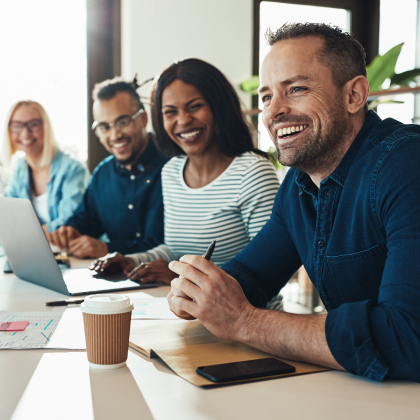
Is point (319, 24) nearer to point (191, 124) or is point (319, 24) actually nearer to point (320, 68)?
point (320, 68)

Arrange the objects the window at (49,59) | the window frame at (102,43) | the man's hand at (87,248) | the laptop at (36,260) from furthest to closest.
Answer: the window frame at (102,43) < the window at (49,59) < the man's hand at (87,248) < the laptop at (36,260)

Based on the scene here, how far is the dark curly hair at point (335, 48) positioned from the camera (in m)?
1.04

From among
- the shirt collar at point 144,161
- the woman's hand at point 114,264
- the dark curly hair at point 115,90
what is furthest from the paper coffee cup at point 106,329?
the dark curly hair at point 115,90

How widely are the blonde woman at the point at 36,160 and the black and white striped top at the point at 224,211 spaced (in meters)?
1.30

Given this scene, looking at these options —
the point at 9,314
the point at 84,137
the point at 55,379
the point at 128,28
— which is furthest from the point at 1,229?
the point at 128,28

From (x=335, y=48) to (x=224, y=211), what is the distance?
752 mm

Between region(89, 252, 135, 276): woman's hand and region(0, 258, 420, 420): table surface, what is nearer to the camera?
region(0, 258, 420, 420): table surface

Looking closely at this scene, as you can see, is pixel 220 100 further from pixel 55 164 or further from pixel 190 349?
pixel 55 164

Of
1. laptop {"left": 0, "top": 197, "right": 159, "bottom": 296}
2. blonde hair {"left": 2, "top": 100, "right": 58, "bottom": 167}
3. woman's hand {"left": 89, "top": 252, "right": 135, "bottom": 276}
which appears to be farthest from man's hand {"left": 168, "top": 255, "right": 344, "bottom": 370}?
blonde hair {"left": 2, "top": 100, "right": 58, "bottom": 167}

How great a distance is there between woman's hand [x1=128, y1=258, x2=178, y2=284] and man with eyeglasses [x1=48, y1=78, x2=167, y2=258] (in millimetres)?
717

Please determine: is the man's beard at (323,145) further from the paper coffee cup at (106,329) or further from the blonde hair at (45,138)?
the blonde hair at (45,138)

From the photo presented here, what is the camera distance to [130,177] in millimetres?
2338

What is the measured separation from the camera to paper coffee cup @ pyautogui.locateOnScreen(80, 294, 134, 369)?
72 cm

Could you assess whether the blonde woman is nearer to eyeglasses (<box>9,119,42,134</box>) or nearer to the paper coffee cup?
eyeglasses (<box>9,119,42,134</box>)
